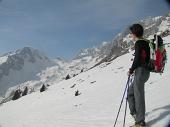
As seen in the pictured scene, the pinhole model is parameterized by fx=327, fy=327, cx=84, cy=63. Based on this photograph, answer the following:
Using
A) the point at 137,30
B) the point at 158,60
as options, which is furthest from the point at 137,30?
the point at 158,60

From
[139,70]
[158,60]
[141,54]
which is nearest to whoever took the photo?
[141,54]

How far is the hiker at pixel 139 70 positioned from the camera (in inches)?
391

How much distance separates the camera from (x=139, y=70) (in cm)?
1008

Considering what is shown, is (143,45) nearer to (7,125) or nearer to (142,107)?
(142,107)

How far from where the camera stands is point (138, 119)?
33.0 feet

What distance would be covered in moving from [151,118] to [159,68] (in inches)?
74.5

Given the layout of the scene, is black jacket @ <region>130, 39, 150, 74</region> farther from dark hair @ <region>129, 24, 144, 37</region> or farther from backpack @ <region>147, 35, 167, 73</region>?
dark hair @ <region>129, 24, 144, 37</region>

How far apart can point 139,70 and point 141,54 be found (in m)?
0.52

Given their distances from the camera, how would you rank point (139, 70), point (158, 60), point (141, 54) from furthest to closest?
point (158, 60)
point (139, 70)
point (141, 54)

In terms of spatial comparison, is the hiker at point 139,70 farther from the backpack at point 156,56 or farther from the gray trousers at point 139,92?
the backpack at point 156,56

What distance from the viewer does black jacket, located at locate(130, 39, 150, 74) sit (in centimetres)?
988

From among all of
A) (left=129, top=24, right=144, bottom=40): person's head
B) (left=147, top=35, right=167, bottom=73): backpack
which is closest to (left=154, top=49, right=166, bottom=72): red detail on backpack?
(left=147, top=35, right=167, bottom=73): backpack

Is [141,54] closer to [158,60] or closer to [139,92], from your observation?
[158,60]

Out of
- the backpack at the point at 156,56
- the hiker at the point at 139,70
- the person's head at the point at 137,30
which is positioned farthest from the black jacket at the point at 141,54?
the person's head at the point at 137,30
